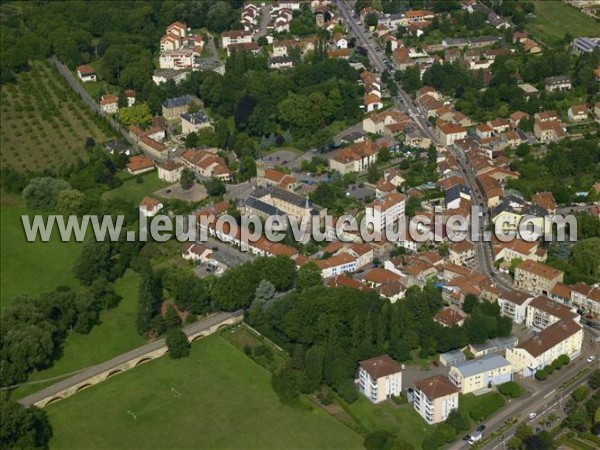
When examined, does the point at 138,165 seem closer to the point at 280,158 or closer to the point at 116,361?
the point at 280,158

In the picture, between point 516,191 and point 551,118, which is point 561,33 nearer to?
point 551,118

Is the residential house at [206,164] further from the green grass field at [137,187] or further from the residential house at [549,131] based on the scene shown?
the residential house at [549,131]

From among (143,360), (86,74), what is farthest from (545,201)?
(86,74)

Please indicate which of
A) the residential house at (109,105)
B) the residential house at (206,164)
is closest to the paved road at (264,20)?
the residential house at (109,105)

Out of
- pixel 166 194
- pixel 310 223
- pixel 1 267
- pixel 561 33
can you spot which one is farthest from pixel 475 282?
pixel 561 33

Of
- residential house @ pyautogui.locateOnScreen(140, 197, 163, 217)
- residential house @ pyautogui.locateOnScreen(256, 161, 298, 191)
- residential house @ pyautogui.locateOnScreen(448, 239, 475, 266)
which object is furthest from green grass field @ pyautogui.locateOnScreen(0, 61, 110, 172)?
residential house @ pyautogui.locateOnScreen(448, 239, 475, 266)

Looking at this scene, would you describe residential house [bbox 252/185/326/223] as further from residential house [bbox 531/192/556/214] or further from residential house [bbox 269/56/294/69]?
residential house [bbox 269/56/294/69]
